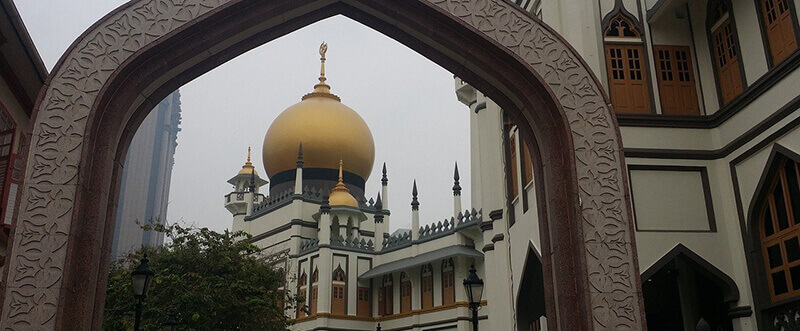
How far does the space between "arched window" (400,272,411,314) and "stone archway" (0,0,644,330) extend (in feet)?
75.7

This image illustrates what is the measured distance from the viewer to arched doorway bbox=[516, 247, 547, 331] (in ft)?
42.0

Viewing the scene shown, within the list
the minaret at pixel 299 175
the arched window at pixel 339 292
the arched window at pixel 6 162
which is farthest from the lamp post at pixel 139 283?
the minaret at pixel 299 175

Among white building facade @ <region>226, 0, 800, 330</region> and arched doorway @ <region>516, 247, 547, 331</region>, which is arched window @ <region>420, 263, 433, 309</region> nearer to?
white building facade @ <region>226, 0, 800, 330</region>

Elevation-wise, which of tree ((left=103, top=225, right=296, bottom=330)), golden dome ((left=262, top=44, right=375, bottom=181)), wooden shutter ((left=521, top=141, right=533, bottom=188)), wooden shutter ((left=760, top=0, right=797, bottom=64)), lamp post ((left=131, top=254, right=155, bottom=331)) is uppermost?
golden dome ((left=262, top=44, right=375, bottom=181))

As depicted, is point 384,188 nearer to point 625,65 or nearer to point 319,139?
point 319,139

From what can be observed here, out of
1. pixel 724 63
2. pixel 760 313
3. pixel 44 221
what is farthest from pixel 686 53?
pixel 44 221

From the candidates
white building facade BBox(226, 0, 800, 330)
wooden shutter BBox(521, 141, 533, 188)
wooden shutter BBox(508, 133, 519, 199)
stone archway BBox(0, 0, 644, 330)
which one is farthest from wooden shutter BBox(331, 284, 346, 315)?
stone archway BBox(0, 0, 644, 330)

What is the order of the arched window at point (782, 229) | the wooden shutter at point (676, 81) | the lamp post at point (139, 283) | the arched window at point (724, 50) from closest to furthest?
the lamp post at point (139, 283)
the arched window at point (782, 229)
the arched window at point (724, 50)
the wooden shutter at point (676, 81)

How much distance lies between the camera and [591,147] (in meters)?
7.73

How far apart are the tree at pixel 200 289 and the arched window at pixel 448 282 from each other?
11609 millimetres

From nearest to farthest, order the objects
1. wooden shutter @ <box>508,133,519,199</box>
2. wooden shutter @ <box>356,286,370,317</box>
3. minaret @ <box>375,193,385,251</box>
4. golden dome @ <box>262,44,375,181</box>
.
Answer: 1. wooden shutter @ <box>508,133,519,199</box>
2. wooden shutter @ <box>356,286,370,317</box>
3. minaret @ <box>375,193,385,251</box>
4. golden dome @ <box>262,44,375,181</box>

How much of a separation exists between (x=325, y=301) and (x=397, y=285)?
3.05 metres

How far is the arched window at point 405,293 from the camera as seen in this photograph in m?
30.9

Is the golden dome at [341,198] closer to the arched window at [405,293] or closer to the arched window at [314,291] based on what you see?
the arched window at [314,291]
